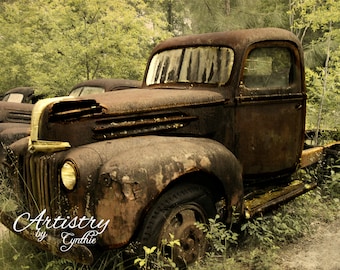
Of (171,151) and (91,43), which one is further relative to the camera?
(91,43)

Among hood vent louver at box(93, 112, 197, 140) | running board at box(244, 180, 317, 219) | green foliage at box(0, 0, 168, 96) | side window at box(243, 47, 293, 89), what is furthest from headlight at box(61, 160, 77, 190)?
green foliage at box(0, 0, 168, 96)

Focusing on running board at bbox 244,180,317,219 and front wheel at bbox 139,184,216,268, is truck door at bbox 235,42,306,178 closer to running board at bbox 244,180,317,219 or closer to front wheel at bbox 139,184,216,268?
running board at bbox 244,180,317,219

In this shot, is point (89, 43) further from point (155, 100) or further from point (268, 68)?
point (155, 100)

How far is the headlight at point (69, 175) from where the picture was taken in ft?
9.32

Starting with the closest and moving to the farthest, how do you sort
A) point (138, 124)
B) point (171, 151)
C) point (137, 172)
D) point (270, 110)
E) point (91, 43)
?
1. point (137, 172)
2. point (171, 151)
3. point (138, 124)
4. point (270, 110)
5. point (91, 43)

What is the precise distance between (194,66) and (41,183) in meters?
2.00

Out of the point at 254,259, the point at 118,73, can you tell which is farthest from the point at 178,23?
the point at 254,259

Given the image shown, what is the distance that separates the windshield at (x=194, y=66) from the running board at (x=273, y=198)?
128 centimetres

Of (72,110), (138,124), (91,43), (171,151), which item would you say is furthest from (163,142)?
(91,43)

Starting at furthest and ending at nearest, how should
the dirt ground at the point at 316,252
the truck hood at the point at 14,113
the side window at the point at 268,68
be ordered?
the truck hood at the point at 14,113 → the side window at the point at 268,68 → the dirt ground at the point at 316,252

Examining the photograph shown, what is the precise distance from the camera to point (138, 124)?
133 inches

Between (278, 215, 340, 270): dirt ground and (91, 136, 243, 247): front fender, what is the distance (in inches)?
44.5

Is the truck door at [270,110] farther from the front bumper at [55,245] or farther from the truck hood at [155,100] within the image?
the front bumper at [55,245]

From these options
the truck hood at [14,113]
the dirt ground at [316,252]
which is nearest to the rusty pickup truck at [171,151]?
the dirt ground at [316,252]
